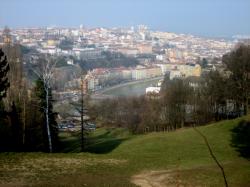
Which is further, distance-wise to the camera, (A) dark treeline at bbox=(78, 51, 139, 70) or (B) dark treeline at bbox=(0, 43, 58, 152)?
(A) dark treeline at bbox=(78, 51, 139, 70)

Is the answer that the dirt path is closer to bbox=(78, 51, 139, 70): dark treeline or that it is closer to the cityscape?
the cityscape

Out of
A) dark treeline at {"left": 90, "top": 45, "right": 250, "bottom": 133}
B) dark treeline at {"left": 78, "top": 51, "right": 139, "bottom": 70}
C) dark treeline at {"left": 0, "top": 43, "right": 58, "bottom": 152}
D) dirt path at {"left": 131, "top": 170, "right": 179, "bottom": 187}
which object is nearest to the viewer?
dirt path at {"left": 131, "top": 170, "right": 179, "bottom": 187}

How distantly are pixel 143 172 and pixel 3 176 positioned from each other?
4769mm

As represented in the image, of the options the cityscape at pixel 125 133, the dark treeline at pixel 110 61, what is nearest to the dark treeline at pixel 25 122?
the cityscape at pixel 125 133

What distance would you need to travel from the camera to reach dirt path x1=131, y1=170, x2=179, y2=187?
1409cm

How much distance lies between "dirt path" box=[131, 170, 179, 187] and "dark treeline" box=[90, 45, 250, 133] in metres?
21.1

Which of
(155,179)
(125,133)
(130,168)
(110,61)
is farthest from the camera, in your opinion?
(110,61)

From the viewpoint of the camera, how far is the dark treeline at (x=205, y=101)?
3603 centimetres

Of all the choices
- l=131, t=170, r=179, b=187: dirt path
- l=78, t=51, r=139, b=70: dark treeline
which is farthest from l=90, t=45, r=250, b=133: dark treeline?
l=78, t=51, r=139, b=70: dark treeline

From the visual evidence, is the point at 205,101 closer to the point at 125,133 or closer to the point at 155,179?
the point at 125,133

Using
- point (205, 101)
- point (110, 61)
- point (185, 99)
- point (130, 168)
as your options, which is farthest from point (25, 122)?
point (110, 61)

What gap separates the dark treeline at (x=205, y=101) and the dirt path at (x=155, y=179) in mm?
21124

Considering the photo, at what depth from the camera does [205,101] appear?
3838 centimetres

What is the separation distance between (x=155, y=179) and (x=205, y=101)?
24429 mm
